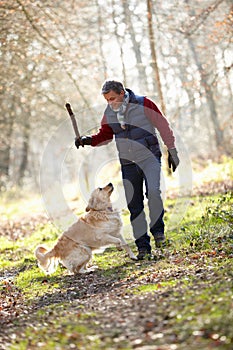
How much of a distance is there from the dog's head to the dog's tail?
90cm

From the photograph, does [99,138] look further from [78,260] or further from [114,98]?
[78,260]

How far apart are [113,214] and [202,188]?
7.94 metres

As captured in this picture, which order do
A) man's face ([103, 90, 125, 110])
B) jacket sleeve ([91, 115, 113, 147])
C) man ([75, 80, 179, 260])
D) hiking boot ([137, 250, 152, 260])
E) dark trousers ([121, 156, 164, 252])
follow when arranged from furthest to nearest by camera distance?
jacket sleeve ([91, 115, 113, 147]) < hiking boot ([137, 250, 152, 260]) < dark trousers ([121, 156, 164, 252]) < man ([75, 80, 179, 260]) < man's face ([103, 90, 125, 110])

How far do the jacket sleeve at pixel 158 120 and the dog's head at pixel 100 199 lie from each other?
1220 millimetres

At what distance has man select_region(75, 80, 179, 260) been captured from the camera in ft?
24.8

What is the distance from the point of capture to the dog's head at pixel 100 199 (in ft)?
26.7

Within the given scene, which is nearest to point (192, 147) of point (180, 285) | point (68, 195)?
point (68, 195)

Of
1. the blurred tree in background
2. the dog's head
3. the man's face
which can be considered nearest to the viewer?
the man's face

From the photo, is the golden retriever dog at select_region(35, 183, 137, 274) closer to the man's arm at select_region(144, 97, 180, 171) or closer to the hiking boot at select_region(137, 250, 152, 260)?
the hiking boot at select_region(137, 250, 152, 260)

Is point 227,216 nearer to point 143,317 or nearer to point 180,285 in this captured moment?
point 180,285

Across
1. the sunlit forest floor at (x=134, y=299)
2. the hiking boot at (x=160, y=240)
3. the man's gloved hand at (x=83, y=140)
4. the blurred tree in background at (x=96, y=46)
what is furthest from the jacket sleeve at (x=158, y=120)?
the blurred tree in background at (x=96, y=46)

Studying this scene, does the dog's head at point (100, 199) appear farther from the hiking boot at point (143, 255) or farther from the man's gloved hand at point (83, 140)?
the hiking boot at point (143, 255)

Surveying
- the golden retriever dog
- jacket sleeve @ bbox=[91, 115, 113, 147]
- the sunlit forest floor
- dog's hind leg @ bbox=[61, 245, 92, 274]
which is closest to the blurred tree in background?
jacket sleeve @ bbox=[91, 115, 113, 147]

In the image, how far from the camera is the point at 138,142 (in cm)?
761
